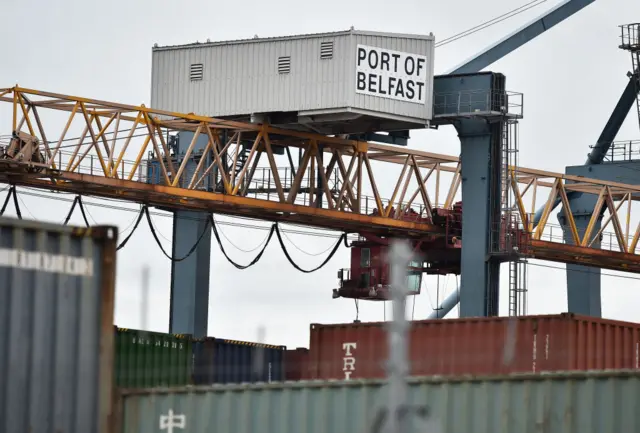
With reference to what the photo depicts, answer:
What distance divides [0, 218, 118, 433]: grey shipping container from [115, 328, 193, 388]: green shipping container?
14.9 metres

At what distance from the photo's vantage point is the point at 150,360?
4262 cm

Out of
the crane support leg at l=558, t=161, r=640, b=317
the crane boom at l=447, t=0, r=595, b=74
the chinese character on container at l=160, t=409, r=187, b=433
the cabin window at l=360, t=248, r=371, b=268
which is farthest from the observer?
the crane support leg at l=558, t=161, r=640, b=317

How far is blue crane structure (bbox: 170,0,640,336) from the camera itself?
2292 inches

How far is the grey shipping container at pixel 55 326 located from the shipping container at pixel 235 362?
18444 mm

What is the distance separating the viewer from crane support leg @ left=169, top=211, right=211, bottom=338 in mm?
63469

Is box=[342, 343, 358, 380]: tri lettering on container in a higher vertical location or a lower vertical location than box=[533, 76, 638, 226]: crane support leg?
lower

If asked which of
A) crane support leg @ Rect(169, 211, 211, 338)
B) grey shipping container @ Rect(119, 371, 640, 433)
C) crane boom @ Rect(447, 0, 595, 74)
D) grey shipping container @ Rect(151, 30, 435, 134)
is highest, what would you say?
crane boom @ Rect(447, 0, 595, 74)

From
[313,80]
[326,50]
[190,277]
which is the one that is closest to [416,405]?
[313,80]

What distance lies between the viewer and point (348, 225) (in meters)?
61.8

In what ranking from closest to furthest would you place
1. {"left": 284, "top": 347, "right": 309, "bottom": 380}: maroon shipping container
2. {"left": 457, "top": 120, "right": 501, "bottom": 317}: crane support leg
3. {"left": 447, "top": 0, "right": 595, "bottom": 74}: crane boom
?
{"left": 284, "top": 347, "right": 309, "bottom": 380}: maroon shipping container
{"left": 457, "top": 120, "right": 501, "bottom": 317}: crane support leg
{"left": 447, "top": 0, "right": 595, "bottom": 74}: crane boom

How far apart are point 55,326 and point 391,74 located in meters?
32.9

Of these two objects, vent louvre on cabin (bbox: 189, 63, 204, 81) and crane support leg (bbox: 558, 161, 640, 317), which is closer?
vent louvre on cabin (bbox: 189, 63, 204, 81)

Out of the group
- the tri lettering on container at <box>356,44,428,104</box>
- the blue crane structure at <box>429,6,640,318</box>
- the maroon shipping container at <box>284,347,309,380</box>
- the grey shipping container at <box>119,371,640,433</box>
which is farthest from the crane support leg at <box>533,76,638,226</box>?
the grey shipping container at <box>119,371,640,433</box>

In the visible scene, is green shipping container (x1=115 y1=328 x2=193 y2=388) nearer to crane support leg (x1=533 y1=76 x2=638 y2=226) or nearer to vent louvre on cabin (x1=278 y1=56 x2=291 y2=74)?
vent louvre on cabin (x1=278 y1=56 x2=291 y2=74)
